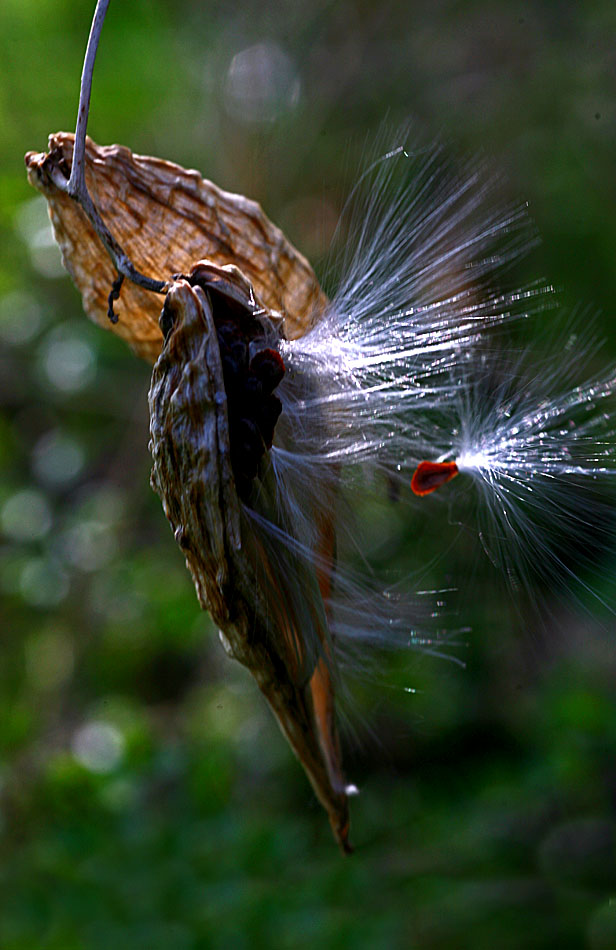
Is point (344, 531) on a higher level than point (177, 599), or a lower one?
higher

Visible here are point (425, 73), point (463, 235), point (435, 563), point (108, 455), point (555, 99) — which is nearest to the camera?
point (463, 235)

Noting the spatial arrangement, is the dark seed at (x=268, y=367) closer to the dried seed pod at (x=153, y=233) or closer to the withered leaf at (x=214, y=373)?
the withered leaf at (x=214, y=373)

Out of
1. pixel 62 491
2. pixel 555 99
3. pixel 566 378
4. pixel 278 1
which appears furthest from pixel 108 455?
pixel 566 378

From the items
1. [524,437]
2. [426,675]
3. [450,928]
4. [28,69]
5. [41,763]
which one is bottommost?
[450,928]

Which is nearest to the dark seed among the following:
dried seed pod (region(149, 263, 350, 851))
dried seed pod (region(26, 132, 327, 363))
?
dried seed pod (region(149, 263, 350, 851))

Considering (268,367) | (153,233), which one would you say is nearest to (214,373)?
(268,367)

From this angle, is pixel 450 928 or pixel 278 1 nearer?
pixel 450 928

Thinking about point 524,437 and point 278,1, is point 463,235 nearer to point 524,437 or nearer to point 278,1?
point 524,437

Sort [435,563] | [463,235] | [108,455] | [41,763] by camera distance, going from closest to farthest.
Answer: [463,235], [435,563], [41,763], [108,455]
